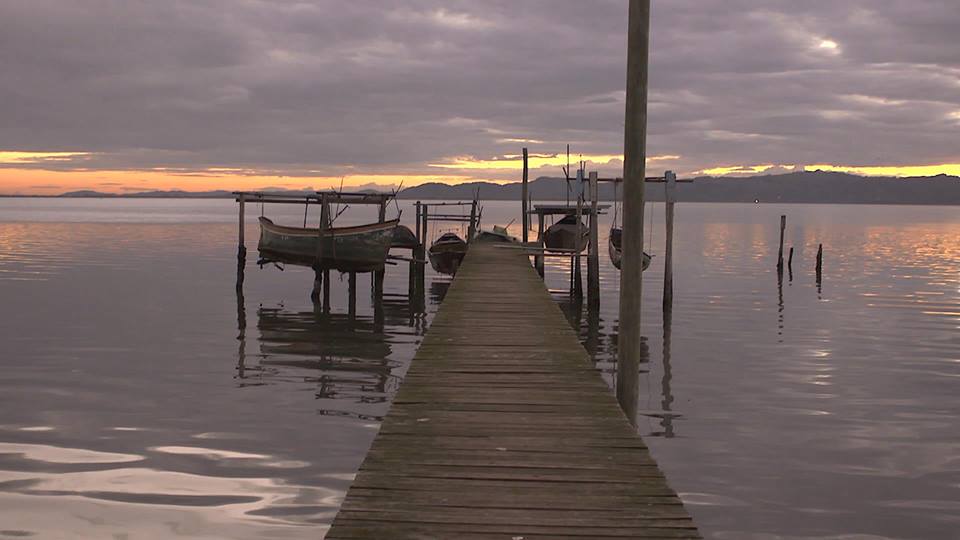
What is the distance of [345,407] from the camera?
14141mm

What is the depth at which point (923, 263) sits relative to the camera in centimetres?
4738

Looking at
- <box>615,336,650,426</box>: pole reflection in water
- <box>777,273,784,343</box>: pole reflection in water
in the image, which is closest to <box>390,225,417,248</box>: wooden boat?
<box>777,273,784,343</box>: pole reflection in water

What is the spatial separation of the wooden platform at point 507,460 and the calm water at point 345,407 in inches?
65.2

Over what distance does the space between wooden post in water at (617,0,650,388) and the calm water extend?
74cm

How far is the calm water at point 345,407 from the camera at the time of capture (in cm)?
943

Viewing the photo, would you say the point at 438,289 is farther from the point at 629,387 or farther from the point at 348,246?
the point at 629,387

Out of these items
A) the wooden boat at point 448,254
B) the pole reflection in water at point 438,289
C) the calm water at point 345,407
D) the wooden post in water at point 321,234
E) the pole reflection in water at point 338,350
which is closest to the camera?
the calm water at point 345,407

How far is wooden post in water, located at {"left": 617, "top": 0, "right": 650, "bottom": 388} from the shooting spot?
905cm

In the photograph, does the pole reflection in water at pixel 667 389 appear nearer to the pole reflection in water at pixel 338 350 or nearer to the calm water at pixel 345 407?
the calm water at pixel 345 407

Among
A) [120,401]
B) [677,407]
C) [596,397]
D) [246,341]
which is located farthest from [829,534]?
[246,341]

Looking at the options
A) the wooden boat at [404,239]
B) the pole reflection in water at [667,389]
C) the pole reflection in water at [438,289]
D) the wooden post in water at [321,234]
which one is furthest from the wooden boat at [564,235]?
the wooden post in water at [321,234]

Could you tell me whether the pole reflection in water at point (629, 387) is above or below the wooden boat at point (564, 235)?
below

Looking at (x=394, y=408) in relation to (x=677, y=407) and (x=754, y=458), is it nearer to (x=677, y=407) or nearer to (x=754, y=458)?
(x=754, y=458)

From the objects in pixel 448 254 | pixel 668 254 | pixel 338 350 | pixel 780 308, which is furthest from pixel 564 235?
pixel 338 350
